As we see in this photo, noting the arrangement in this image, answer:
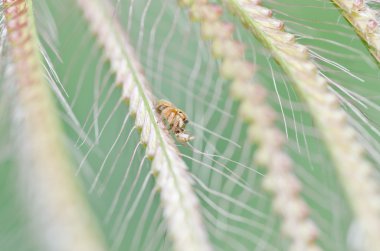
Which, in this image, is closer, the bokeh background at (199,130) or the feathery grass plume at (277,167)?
the feathery grass plume at (277,167)

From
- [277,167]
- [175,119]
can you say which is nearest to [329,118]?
[277,167]

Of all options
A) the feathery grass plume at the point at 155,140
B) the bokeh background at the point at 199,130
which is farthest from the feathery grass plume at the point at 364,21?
the feathery grass plume at the point at 155,140

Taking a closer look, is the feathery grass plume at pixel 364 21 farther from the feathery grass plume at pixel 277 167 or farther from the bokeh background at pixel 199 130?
the feathery grass plume at pixel 277 167

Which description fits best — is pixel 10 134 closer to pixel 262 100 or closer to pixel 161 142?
pixel 161 142

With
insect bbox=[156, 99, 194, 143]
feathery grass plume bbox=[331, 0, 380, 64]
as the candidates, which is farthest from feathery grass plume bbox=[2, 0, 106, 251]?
feathery grass plume bbox=[331, 0, 380, 64]

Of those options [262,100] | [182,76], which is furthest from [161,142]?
[182,76]

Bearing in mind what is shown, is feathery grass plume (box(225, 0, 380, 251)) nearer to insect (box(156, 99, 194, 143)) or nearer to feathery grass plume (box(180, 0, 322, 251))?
feathery grass plume (box(180, 0, 322, 251))
